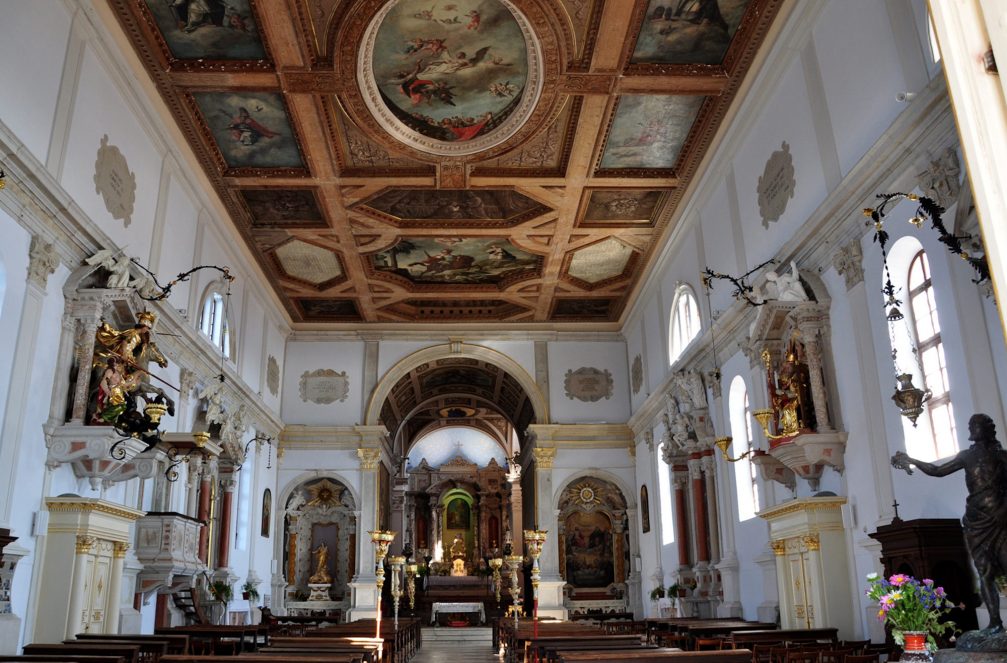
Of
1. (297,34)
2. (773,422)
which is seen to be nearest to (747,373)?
(773,422)

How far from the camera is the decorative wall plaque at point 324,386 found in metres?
25.5

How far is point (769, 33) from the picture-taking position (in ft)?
42.9

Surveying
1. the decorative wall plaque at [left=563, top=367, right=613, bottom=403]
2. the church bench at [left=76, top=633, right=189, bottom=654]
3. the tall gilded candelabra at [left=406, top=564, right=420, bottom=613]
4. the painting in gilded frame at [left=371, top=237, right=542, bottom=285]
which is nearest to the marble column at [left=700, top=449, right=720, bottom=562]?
the painting in gilded frame at [left=371, top=237, right=542, bottom=285]

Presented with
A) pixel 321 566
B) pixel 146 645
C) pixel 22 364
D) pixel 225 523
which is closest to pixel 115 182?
pixel 22 364

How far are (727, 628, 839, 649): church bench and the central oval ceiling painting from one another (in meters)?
9.23

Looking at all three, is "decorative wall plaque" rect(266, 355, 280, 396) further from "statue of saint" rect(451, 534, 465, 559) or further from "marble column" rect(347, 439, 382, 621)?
"statue of saint" rect(451, 534, 465, 559)

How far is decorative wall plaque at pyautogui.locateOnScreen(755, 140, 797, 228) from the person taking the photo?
42.3 feet

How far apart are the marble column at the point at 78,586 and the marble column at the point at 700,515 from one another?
1142 cm

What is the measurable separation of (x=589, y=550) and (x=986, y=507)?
19561 millimetres

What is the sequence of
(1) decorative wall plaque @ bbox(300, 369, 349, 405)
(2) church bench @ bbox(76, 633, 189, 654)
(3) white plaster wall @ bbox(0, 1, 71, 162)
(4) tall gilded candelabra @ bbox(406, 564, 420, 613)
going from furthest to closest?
(4) tall gilded candelabra @ bbox(406, 564, 420, 613) → (1) decorative wall plaque @ bbox(300, 369, 349, 405) → (2) church bench @ bbox(76, 633, 189, 654) → (3) white plaster wall @ bbox(0, 1, 71, 162)

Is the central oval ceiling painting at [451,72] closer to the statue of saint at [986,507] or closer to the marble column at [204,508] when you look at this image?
the marble column at [204,508]

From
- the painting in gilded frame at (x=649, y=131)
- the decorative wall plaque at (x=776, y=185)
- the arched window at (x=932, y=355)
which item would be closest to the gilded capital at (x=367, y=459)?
the painting in gilded frame at (x=649, y=131)

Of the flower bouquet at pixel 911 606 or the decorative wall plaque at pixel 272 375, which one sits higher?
the decorative wall plaque at pixel 272 375

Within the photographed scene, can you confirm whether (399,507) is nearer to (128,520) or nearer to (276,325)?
(276,325)
